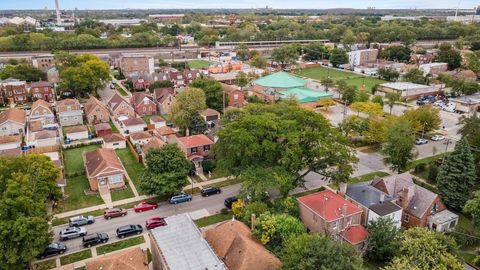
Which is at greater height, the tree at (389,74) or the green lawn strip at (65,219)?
the tree at (389,74)

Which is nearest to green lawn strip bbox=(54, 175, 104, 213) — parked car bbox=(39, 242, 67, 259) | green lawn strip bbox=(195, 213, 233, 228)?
parked car bbox=(39, 242, 67, 259)

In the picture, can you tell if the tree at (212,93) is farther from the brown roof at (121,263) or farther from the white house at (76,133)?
the brown roof at (121,263)

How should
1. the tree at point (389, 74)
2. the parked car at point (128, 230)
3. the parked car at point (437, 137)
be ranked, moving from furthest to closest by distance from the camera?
1. the tree at point (389, 74)
2. the parked car at point (437, 137)
3. the parked car at point (128, 230)

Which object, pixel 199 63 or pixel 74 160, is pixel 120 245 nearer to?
pixel 74 160

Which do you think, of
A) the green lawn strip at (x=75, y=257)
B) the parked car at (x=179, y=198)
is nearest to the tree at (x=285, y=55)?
the parked car at (x=179, y=198)

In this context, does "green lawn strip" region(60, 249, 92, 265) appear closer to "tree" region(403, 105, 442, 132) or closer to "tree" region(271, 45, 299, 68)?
"tree" region(403, 105, 442, 132)

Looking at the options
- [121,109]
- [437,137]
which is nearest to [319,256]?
[437,137]
